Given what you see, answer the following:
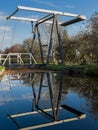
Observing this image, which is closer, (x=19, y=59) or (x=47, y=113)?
(x=47, y=113)

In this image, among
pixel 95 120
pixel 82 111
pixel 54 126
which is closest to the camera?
pixel 54 126

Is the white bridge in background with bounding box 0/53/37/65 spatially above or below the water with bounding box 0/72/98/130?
above

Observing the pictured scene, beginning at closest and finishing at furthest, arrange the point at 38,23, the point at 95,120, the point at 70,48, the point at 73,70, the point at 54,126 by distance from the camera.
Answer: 1. the point at 54,126
2. the point at 95,120
3. the point at 73,70
4. the point at 38,23
5. the point at 70,48

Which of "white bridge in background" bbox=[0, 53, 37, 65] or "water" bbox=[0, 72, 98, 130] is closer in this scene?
"water" bbox=[0, 72, 98, 130]

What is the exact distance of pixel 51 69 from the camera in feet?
98.1

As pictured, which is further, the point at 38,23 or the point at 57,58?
the point at 57,58

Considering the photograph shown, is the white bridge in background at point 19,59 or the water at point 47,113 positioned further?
the white bridge in background at point 19,59

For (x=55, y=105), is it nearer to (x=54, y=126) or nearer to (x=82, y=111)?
(x=82, y=111)

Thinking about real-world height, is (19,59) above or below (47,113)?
above

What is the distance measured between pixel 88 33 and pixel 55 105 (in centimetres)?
2227

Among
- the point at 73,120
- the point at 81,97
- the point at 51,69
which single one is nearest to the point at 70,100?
the point at 81,97

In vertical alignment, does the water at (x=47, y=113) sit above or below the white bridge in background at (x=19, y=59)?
below

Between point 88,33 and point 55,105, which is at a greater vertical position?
point 88,33

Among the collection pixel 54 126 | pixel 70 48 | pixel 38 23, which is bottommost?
pixel 54 126
